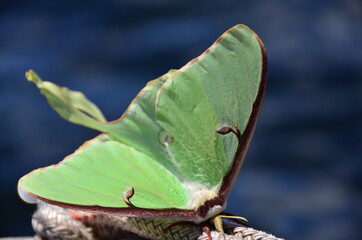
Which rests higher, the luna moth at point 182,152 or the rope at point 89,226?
the luna moth at point 182,152

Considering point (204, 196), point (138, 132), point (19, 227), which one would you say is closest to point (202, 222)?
point (204, 196)

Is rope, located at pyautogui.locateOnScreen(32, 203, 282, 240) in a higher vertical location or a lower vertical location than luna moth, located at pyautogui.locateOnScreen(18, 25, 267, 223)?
lower

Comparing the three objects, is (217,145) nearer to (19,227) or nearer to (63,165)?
(63,165)

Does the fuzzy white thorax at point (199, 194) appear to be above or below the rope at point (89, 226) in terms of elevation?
above

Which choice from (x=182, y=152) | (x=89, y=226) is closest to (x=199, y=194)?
(x=182, y=152)

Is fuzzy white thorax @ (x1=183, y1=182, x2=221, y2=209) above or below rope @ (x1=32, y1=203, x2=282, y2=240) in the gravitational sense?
above

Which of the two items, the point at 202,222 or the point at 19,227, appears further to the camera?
the point at 19,227

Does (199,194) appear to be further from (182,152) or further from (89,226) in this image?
(89,226)

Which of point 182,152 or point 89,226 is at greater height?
point 182,152
